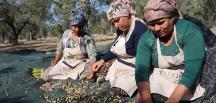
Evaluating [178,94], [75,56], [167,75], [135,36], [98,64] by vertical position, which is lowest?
[75,56]

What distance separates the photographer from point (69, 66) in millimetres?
7676

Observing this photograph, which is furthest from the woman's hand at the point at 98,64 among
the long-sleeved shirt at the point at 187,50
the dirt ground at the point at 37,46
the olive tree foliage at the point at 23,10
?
the olive tree foliage at the point at 23,10

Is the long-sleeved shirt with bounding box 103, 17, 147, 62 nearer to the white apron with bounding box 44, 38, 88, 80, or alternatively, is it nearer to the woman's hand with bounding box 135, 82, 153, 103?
the woman's hand with bounding box 135, 82, 153, 103

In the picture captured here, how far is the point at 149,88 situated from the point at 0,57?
9253 mm

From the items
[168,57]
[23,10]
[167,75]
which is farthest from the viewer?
[23,10]

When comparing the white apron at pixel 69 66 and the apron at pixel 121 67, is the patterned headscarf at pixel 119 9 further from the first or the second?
the white apron at pixel 69 66

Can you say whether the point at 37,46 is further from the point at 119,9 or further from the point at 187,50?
the point at 187,50

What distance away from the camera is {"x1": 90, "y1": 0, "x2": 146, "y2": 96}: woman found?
15.9ft

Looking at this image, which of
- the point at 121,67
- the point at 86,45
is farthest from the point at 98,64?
the point at 86,45

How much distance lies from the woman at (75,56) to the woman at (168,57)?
3.72 m

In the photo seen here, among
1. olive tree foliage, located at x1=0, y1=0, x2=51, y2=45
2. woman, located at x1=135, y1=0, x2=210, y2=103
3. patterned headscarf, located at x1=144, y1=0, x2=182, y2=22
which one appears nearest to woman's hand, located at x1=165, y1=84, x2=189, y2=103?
woman, located at x1=135, y1=0, x2=210, y2=103

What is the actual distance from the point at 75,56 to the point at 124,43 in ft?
7.87

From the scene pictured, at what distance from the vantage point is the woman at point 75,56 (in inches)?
295

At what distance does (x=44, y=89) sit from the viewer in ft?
22.5
